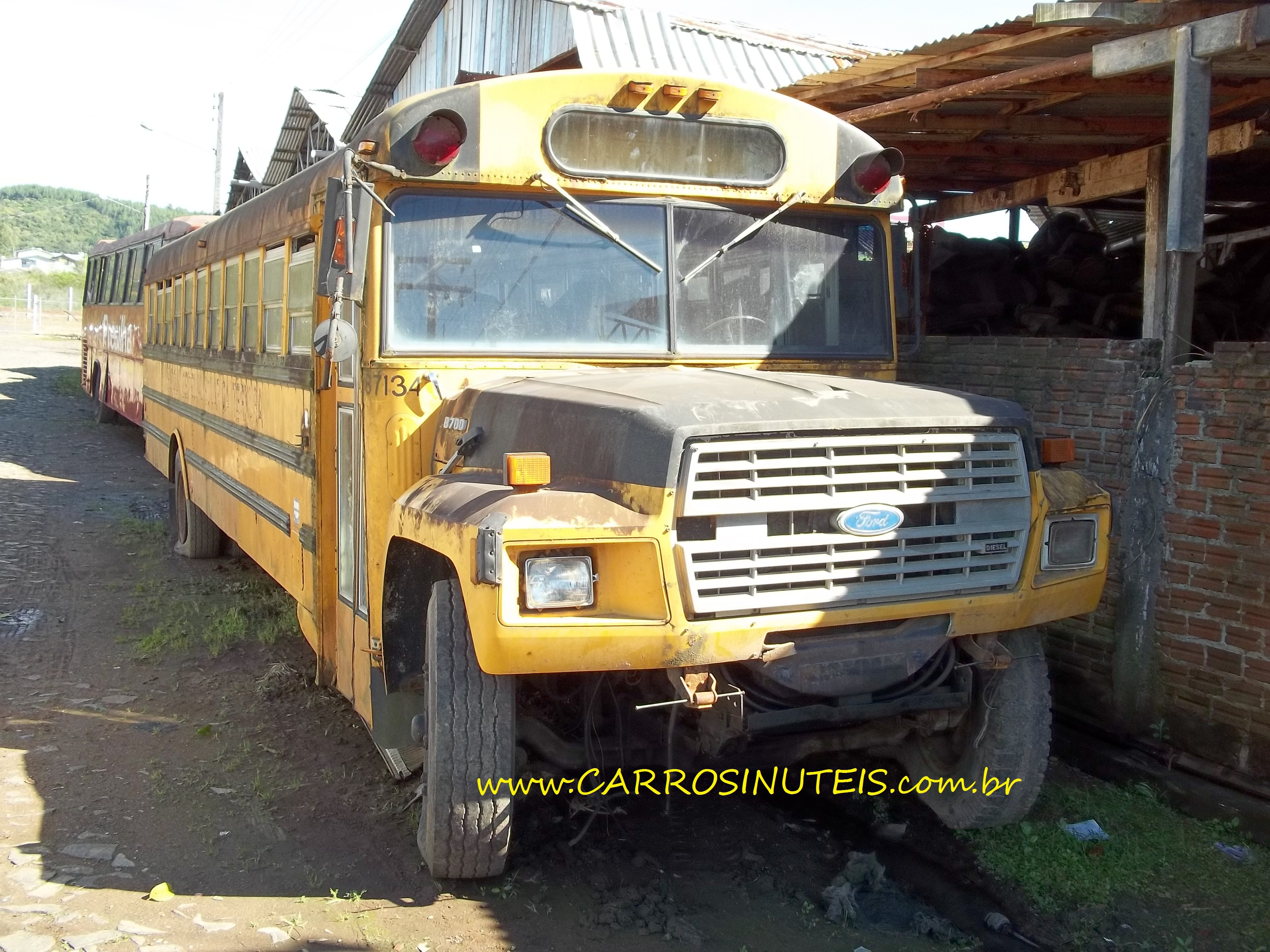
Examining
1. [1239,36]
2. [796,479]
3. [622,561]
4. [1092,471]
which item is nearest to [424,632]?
[622,561]

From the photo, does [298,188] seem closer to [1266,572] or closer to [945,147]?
[945,147]

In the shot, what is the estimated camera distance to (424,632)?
4203mm

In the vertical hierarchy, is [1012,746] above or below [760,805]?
above

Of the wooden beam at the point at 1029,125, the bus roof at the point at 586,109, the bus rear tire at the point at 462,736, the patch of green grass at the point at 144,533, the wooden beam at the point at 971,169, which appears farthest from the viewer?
the patch of green grass at the point at 144,533

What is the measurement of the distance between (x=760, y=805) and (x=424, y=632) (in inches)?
58.4

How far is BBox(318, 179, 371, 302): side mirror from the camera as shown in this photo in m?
4.01

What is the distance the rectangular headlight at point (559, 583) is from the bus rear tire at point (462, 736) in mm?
393

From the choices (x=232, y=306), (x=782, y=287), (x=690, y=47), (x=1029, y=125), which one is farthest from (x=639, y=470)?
(x=690, y=47)

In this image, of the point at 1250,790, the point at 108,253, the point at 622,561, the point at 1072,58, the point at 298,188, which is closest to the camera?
the point at 622,561

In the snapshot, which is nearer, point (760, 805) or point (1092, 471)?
point (760, 805)

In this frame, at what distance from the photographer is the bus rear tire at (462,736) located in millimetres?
3531

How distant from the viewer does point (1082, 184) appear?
673 centimetres

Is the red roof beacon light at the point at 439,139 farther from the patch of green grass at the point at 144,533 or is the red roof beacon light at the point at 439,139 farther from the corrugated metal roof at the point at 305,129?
the corrugated metal roof at the point at 305,129

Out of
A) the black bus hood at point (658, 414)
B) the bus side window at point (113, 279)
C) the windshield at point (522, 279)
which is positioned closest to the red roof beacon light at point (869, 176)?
the windshield at point (522, 279)
